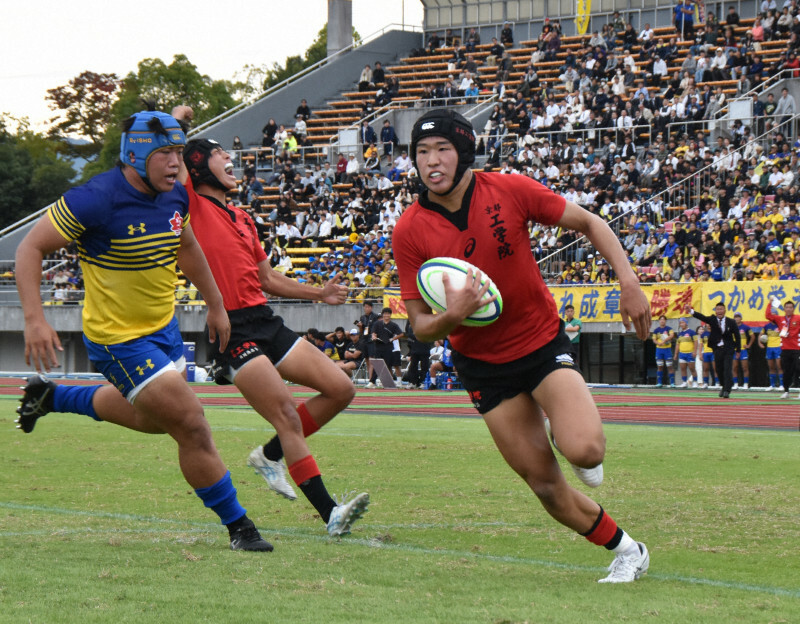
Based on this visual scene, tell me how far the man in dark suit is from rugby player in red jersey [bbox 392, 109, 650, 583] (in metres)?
18.3

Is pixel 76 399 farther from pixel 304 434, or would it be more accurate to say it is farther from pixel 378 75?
pixel 378 75

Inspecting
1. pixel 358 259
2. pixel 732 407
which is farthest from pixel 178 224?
pixel 358 259

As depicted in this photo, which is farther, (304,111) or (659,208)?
(304,111)

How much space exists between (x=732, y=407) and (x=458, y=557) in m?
15.9

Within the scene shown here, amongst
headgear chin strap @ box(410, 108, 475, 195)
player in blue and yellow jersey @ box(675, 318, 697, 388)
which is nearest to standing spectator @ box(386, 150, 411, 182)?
player in blue and yellow jersey @ box(675, 318, 697, 388)

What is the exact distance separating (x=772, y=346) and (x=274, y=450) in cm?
2140

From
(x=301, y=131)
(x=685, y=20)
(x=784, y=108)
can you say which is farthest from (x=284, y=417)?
(x=301, y=131)

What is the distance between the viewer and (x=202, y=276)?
23.1ft

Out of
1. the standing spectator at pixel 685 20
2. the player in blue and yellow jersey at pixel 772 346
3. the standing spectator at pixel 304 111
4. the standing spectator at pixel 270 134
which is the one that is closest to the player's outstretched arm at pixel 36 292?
the player in blue and yellow jersey at pixel 772 346

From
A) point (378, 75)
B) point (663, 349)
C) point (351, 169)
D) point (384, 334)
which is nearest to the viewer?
point (663, 349)

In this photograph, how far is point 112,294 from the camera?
674 cm

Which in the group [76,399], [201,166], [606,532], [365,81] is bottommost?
[606,532]

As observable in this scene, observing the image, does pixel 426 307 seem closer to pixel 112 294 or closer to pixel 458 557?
pixel 458 557

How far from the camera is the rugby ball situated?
5992mm
